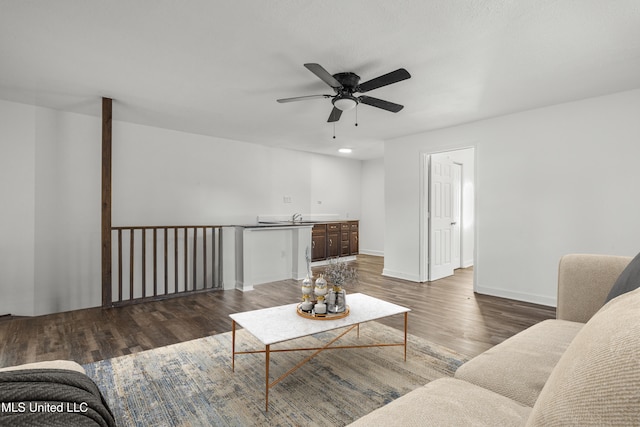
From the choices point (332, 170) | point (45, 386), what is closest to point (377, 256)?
point (332, 170)

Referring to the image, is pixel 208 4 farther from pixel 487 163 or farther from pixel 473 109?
pixel 487 163

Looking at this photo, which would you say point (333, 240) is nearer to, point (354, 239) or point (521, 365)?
point (354, 239)

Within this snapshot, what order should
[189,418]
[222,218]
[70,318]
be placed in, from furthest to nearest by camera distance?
[222,218], [70,318], [189,418]

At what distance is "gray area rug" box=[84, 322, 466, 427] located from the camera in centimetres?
181

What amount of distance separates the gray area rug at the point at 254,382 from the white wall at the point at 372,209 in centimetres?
545

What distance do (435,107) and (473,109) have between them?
1.63 feet

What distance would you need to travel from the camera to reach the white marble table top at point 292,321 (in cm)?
199

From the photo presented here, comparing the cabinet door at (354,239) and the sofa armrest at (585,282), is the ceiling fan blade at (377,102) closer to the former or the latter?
the sofa armrest at (585,282)

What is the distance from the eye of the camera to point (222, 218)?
5.77m

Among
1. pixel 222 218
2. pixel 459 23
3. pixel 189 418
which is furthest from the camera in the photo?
pixel 222 218

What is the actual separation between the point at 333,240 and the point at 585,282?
5402mm

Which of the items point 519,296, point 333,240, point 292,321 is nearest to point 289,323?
point 292,321

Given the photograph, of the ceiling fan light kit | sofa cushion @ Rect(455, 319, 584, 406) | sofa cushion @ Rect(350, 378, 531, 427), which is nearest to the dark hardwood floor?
sofa cushion @ Rect(455, 319, 584, 406)

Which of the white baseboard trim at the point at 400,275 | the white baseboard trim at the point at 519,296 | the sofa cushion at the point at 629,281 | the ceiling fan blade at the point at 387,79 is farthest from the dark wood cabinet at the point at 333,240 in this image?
the sofa cushion at the point at 629,281
